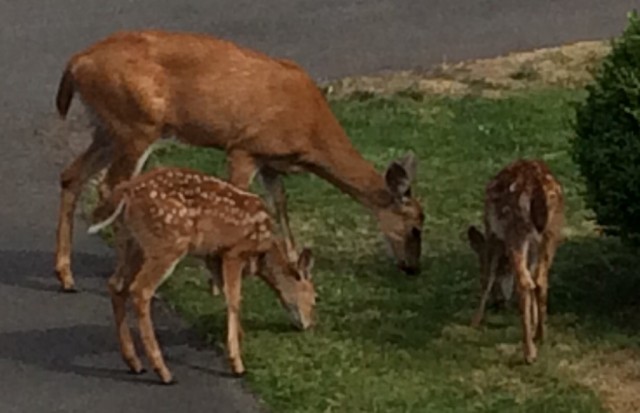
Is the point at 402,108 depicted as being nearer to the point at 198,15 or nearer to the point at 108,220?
the point at 198,15

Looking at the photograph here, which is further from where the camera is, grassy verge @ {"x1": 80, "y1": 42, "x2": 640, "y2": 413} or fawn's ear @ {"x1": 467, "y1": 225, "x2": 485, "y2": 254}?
fawn's ear @ {"x1": 467, "y1": 225, "x2": 485, "y2": 254}

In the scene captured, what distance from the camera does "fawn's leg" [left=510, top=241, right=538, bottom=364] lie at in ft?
29.8

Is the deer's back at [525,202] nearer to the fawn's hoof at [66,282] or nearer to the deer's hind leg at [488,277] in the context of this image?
the deer's hind leg at [488,277]

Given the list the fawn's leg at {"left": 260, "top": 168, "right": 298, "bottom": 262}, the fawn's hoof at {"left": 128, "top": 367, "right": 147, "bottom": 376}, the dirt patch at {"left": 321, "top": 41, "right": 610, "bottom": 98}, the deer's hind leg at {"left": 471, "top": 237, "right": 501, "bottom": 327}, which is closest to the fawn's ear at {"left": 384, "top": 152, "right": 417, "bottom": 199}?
the fawn's leg at {"left": 260, "top": 168, "right": 298, "bottom": 262}

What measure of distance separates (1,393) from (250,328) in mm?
1397

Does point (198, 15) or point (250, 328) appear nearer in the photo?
point (250, 328)

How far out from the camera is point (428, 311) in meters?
9.95

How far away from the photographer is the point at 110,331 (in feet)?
31.8

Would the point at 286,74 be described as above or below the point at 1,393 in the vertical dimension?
above

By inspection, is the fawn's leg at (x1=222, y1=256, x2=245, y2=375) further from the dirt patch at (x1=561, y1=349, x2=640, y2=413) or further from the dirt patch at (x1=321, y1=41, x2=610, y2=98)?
the dirt patch at (x1=321, y1=41, x2=610, y2=98)

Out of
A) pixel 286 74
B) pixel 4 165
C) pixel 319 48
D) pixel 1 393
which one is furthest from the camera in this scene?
pixel 319 48

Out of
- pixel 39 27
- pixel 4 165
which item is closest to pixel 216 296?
pixel 4 165

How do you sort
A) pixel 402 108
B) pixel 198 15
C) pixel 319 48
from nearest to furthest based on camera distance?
1. pixel 402 108
2. pixel 319 48
3. pixel 198 15

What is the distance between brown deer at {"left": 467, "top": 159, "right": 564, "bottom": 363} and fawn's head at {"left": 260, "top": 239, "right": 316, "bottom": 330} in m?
0.97
